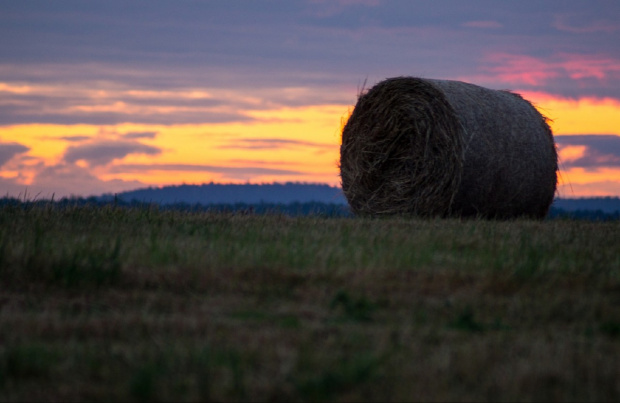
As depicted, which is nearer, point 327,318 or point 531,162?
point 327,318

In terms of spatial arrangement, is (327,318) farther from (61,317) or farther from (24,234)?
(24,234)

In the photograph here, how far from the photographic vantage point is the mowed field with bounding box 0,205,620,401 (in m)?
3.83

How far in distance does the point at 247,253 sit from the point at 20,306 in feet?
7.43

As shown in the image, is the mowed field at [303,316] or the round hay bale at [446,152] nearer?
the mowed field at [303,316]

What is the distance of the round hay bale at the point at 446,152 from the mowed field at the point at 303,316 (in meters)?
4.61

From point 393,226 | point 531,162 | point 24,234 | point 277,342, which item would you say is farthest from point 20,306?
point 531,162

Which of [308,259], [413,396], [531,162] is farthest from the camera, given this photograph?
[531,162]

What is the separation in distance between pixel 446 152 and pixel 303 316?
9093 mm

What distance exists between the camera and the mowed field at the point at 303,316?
3.83 meters

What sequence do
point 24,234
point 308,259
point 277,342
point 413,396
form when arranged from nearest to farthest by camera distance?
point 413,396
point 277,342
point 308,259
point 24,234

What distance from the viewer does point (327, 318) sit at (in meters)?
5.16

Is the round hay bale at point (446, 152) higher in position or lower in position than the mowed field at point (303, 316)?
higher

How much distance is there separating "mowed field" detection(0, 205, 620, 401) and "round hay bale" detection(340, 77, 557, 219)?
15.1ft

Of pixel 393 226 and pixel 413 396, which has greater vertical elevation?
pixel 393 226
